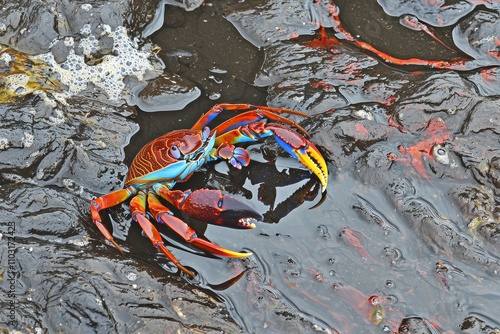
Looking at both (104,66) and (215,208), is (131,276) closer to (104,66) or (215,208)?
(215,208)

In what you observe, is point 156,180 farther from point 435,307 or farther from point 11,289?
point 435,307

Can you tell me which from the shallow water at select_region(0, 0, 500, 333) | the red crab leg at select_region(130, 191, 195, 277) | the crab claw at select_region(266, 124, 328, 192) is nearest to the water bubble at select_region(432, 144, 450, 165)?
the shallow water at select_region(0, 0, 500, 333)

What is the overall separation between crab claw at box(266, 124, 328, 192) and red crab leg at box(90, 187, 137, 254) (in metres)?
1.18

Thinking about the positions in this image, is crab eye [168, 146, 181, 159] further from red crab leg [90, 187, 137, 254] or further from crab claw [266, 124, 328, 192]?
crab claw [266, 124, 328, 192]

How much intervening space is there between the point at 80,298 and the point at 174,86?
213 centimetres

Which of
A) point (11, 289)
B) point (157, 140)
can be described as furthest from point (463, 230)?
point (11, 289)

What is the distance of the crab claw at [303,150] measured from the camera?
4.11 meters

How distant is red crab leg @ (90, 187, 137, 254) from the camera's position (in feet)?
12.8

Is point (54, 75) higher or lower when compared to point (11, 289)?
higher

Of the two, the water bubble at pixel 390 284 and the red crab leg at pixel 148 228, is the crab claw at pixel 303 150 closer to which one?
the water bubble at pixel 390 284

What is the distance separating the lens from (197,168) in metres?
4.42

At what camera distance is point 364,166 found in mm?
4246

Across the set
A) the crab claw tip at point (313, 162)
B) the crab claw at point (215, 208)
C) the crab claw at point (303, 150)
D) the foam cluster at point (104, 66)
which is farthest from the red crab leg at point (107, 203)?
the crab claw tip at point (313, 162)

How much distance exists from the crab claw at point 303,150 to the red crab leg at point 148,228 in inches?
43.5
